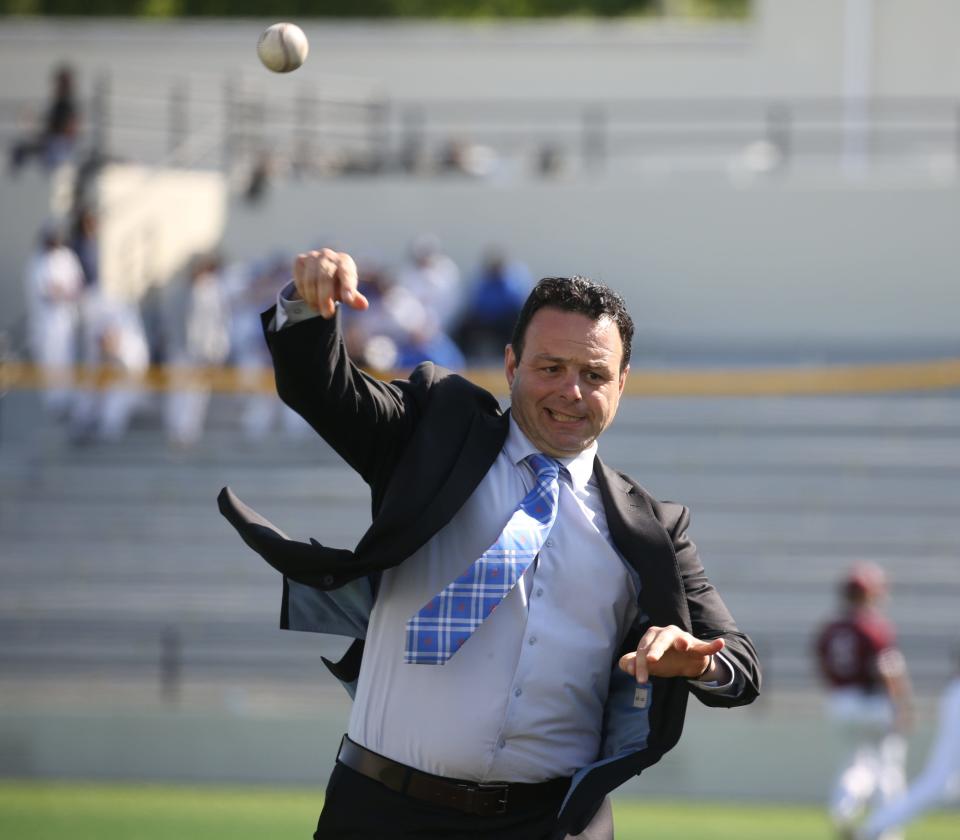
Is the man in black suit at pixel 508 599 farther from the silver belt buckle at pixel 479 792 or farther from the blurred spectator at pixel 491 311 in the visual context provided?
the blurred spectator at pixel 491 311

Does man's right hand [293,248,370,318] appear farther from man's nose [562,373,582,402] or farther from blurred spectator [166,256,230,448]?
blurred spectator [166,256,230,448]

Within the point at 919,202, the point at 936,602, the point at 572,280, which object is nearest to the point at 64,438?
the point at 936,602

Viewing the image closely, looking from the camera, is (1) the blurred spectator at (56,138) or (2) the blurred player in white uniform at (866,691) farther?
(1) the blurred spectator at (56,138)

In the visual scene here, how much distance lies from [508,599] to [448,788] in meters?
0.41

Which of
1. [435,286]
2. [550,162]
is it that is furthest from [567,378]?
[550,162]

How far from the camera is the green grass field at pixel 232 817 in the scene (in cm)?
1095

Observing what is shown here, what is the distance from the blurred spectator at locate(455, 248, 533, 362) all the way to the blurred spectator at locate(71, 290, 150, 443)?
3.24 metres

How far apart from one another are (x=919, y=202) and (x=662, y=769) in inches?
395

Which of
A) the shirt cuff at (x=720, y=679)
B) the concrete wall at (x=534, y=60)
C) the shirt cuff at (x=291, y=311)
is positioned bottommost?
the shirt cuff at (x=720, y=679)

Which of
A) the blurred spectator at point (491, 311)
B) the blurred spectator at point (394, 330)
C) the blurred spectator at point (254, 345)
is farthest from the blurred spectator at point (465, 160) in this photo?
the blurred spectator at point (394, 330)

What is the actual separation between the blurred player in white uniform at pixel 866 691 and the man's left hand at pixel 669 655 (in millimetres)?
7636

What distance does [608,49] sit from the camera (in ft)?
79.3

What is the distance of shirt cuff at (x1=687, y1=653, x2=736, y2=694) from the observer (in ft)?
11.9

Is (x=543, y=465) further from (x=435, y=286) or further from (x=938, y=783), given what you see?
(x=435, y=286)
